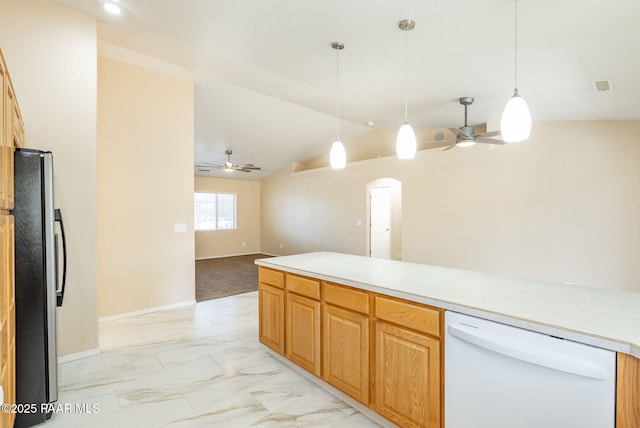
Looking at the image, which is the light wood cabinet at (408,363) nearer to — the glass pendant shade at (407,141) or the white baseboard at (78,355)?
the glass pendant shade at (407,141)

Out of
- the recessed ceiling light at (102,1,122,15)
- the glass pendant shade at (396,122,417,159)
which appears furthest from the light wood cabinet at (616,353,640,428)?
the recessed ceiling light at (102,1,122,15)

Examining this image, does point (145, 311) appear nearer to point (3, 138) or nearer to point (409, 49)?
point (3, 138)

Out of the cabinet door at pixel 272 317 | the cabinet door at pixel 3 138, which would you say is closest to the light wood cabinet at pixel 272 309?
the cabinet door at pixel 272 317

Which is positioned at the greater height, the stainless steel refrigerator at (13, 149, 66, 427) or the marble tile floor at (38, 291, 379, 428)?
the stainless steel refrigerator at (13, 149, 66, 427)

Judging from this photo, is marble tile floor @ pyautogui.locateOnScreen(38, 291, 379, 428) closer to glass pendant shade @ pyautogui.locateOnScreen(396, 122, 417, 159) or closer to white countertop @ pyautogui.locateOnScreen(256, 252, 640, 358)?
white countertop @ pyautogui.locateOnScreen(256, 252, 640, 358)

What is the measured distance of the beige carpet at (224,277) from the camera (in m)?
5.20

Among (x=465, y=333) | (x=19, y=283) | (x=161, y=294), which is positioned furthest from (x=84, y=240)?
(x=465, y=333)

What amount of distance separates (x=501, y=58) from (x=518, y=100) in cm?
133

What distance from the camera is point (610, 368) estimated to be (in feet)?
3.51

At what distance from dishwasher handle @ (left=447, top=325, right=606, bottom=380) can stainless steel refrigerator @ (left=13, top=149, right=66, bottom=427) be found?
7.81ft

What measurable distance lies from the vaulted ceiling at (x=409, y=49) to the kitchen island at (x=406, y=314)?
180cm

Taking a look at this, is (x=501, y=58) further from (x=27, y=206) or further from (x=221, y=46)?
(x=27, y=206)

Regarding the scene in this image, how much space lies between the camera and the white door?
743cm

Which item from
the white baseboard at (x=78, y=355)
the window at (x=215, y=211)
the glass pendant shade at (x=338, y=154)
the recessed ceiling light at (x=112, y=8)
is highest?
the recessed ceiling light at (x=112, y=8)
